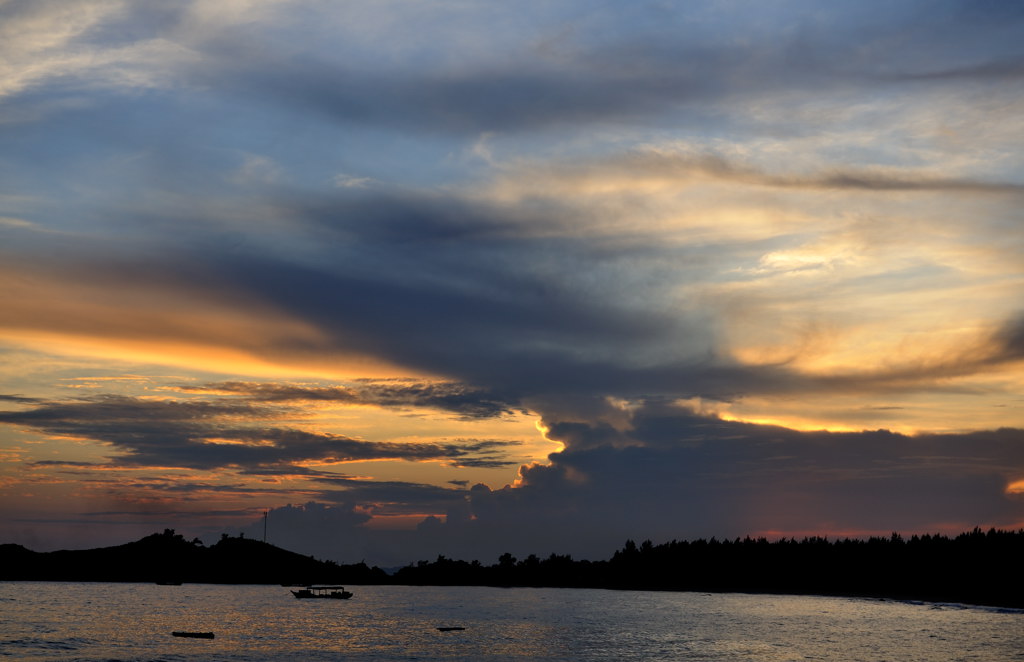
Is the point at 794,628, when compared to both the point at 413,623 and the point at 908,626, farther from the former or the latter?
the point at 413,623

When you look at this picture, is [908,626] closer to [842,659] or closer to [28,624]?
[842,659]

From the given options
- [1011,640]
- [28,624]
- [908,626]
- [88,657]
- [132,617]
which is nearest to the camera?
[88,657]

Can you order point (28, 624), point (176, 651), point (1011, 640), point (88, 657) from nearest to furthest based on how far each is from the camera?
point (88, 657) → point (176, 651) → point (1011, 640) → point (28, 624)

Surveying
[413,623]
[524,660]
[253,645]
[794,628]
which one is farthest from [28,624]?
[794,628]

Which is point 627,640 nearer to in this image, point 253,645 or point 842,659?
point 842,659

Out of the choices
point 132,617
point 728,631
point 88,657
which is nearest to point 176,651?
point 88,657

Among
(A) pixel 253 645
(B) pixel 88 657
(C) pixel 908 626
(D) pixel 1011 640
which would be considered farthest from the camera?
(C) pixel 908 626

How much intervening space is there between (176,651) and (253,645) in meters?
15.0

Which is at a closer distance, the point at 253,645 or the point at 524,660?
the point at 524,660

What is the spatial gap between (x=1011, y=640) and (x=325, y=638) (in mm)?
109981

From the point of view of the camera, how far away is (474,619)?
197 metres

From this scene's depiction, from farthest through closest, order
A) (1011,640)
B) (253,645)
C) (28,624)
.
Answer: (28,624)
(1011,640)
(253,645)

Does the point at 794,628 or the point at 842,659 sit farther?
the point at 794,628

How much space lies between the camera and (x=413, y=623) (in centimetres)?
18062
